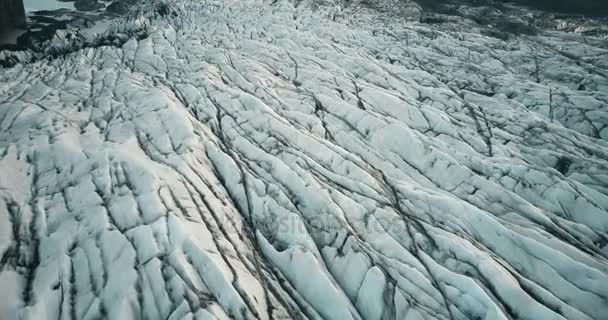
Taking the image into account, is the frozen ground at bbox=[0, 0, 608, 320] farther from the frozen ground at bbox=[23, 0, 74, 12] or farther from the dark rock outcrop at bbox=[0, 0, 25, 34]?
the frozen ground at bbox=[23, 0, 74, 12]

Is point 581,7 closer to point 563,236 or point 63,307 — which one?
point 563,236

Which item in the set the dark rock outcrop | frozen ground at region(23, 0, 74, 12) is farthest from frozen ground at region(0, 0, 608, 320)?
frozen ground at region(23, 0, 74, 12)

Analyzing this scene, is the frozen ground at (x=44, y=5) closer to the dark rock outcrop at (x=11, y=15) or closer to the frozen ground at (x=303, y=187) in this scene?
the dark rock outcrop at (x=11, y=15)

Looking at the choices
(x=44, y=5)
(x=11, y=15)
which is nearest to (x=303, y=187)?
(x=11, y=15)

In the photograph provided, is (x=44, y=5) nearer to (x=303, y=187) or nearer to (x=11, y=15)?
(x=11, y=15)

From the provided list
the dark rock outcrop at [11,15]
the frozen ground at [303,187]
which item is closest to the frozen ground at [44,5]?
the dark rock outcrop at [11,15]
